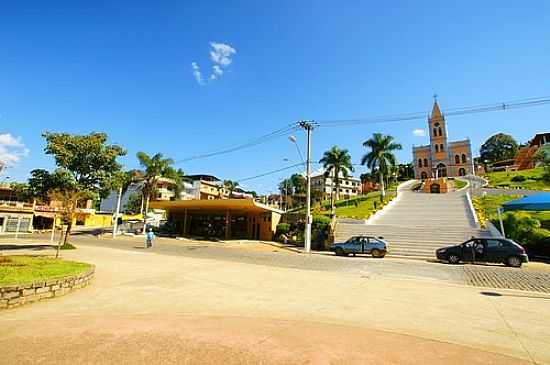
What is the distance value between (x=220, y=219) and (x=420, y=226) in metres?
23.2

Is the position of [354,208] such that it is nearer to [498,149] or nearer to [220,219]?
[220,219]

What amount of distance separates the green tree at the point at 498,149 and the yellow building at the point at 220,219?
84.6 metres

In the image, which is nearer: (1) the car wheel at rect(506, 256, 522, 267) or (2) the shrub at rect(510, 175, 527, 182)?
(1) the car wheel at rect(506, 256, 522, 267)

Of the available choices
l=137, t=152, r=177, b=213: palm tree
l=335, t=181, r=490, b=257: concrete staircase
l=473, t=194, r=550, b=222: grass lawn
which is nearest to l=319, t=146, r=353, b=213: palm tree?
l=335, t=181, r=490, b=257: concrete staircase

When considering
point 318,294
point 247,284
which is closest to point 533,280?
point 318,294

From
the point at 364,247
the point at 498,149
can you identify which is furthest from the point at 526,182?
the point at 498,149

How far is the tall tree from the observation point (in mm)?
17672

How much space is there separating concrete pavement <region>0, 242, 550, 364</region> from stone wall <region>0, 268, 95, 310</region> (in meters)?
0.31

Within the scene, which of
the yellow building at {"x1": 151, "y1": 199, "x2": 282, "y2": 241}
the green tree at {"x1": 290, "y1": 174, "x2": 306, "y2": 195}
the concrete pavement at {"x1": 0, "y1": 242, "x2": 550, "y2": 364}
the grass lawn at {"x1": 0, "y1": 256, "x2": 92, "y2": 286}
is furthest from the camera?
the green tree at {"x1": 290, "y1": 174, "x2": 306, "y2": 195}

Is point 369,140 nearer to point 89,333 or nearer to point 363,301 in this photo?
point 363,301

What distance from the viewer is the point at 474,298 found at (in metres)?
7.46

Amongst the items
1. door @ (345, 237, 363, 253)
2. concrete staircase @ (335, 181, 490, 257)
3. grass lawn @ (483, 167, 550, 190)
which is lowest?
door @ (345, 237, 363, 253)

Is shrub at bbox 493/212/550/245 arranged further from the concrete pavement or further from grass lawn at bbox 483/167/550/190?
grass lawn at bbox 483/167/550/190

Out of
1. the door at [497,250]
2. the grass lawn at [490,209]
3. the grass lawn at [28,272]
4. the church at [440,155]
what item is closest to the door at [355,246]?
the door at [497,250]
